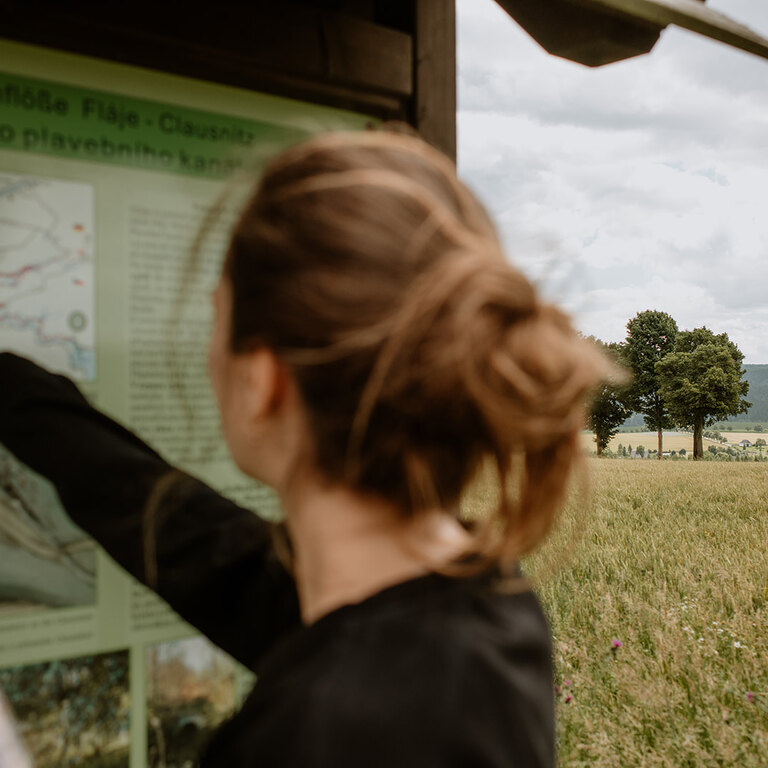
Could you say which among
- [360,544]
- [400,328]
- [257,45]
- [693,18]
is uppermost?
[693,18]

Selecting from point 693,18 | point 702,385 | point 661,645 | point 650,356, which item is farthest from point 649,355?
point 693,18

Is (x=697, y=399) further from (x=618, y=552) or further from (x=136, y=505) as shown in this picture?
(x=136, y=505)

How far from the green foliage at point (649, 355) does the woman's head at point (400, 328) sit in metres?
A: 53.6

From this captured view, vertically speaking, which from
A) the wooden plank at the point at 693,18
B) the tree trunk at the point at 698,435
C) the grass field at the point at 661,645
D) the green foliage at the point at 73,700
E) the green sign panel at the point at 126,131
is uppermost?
the wooden plank at the point at 693,18

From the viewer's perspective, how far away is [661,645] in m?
4.38

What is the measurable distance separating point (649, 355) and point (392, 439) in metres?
59.3

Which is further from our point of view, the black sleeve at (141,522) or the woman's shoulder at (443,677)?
the black sleeve at (141,522)

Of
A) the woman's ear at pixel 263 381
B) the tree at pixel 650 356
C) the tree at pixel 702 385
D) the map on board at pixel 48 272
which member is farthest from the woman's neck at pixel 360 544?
the tree at pixel 650 356

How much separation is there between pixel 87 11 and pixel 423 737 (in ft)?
4.77

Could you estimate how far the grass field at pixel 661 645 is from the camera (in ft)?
11.4

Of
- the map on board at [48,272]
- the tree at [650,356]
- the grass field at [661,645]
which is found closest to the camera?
the map on board at [48,272]

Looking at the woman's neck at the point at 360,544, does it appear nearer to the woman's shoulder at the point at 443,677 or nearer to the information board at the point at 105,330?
the woman's shoulder at the point at 443,677

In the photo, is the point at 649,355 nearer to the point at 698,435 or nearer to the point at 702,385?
the point at 702,385

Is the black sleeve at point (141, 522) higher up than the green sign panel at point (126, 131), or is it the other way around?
the green sign panel at point (126, 131)
